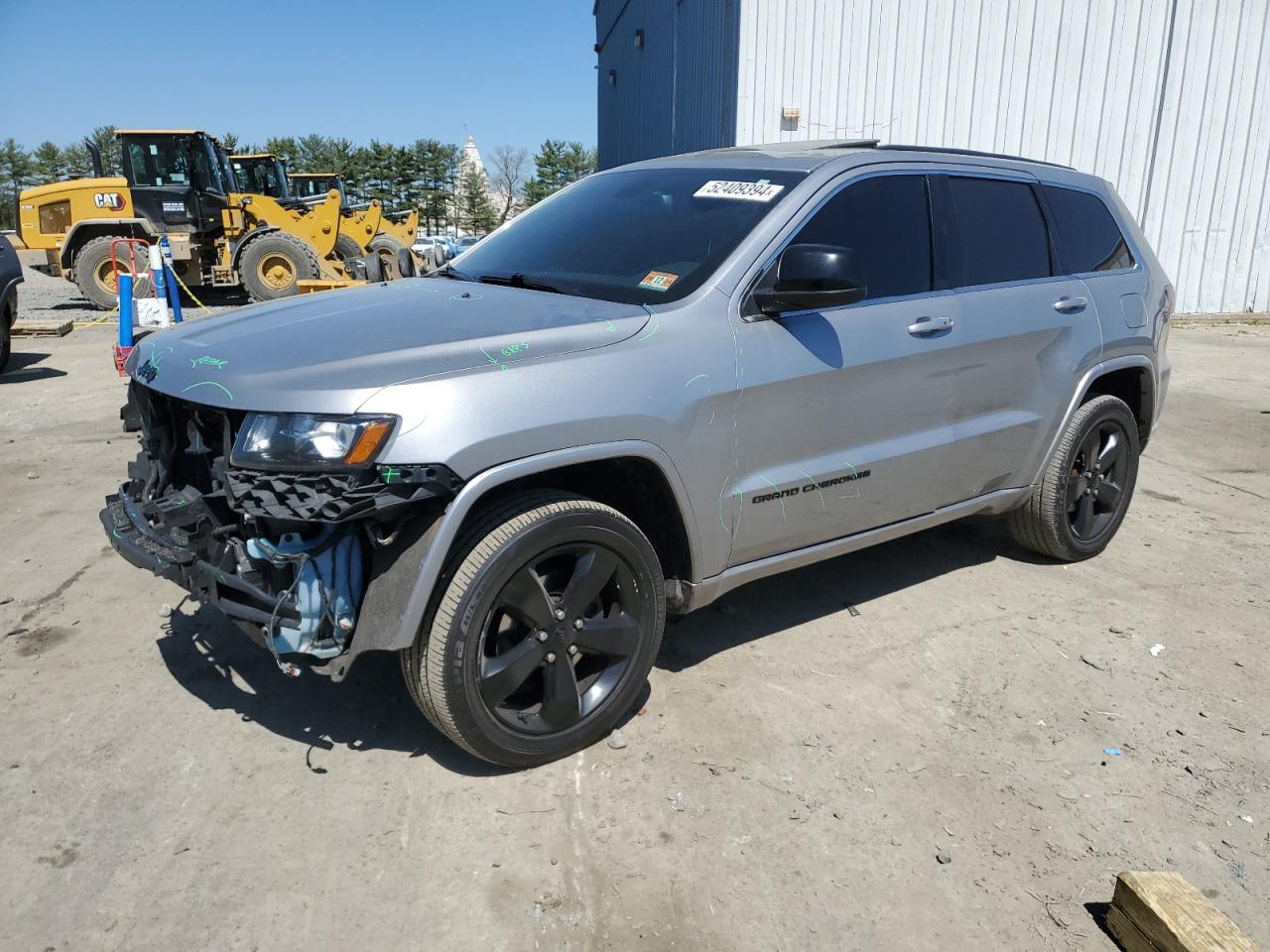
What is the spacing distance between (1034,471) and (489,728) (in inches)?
113

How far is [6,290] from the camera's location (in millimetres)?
9625

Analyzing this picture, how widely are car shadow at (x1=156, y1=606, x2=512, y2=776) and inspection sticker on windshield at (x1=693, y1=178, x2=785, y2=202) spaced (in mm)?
2161

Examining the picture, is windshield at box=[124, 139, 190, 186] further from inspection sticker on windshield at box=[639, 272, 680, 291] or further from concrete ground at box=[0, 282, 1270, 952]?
inspection sticker on windshield at box=[639, 272, 680, 291]

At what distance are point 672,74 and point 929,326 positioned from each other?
628 inches

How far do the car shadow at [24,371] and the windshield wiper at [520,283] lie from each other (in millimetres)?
7767

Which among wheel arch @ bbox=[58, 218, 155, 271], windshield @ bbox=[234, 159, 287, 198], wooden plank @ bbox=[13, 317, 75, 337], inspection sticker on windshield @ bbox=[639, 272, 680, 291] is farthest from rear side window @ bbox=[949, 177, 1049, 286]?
windshield @ bbox=[234, 159, 287, 198]

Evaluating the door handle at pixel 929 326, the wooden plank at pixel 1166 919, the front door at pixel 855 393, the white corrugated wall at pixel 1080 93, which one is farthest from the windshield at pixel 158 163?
the wooden plank at pixel 1166 919

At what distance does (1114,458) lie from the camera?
4.79m

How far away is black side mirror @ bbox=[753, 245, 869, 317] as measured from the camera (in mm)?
3068

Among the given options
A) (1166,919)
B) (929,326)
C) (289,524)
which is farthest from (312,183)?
(1166,919)

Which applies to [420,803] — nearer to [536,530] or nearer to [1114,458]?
[536,530]

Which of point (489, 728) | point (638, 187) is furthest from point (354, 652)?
point (638, 187)

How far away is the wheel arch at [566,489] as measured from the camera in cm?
259

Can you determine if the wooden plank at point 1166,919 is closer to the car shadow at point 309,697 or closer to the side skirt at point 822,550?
the side skirt at point 822,550
